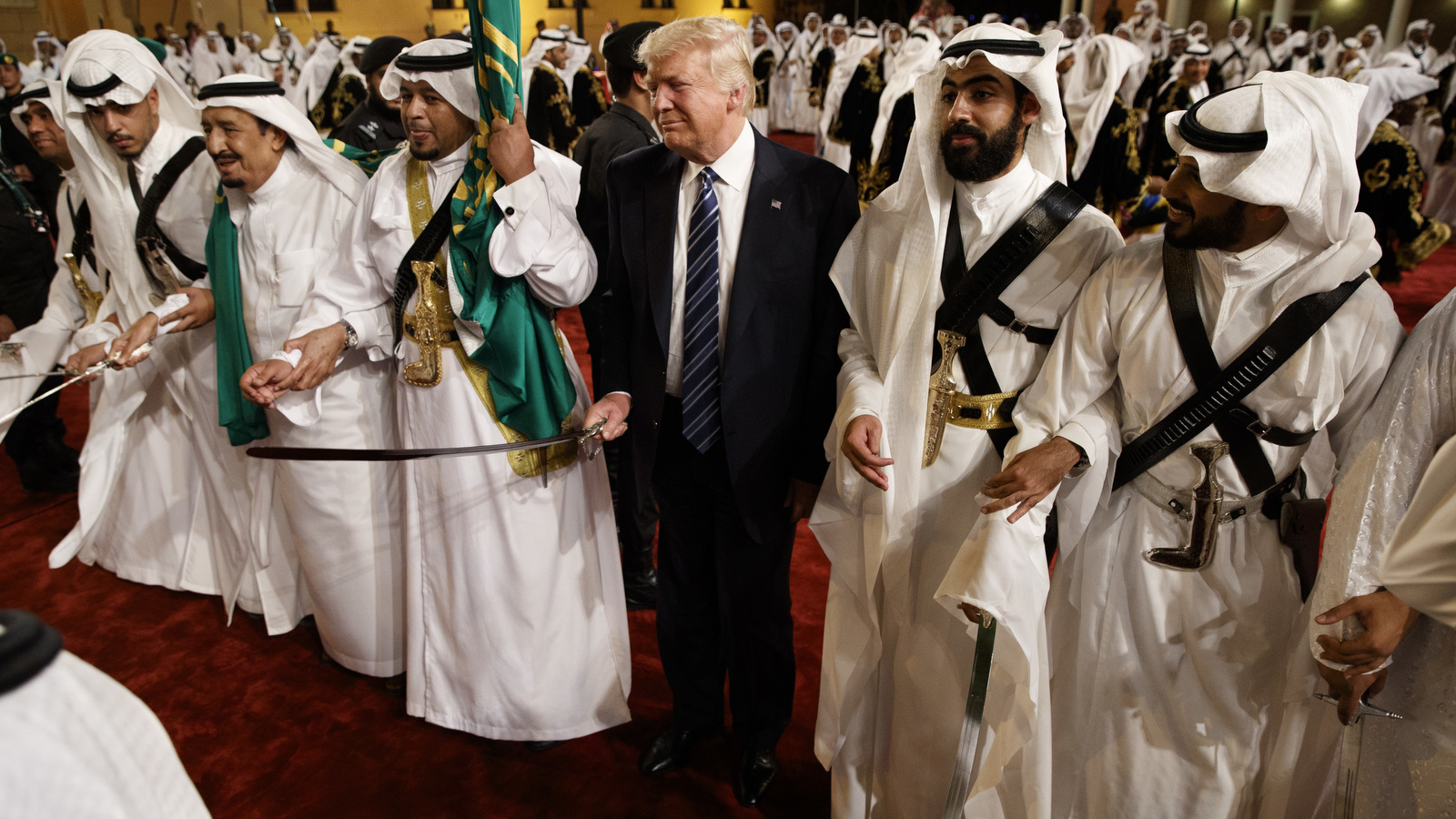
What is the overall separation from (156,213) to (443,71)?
4.78 ft

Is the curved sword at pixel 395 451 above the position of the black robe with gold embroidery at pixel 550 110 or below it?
below

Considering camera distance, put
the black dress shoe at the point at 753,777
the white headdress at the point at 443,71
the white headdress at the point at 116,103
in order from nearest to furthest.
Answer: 1. the white headdress at the point at 443,71
2. the black dress shoe at the point at 753,777
3. the white headdress at the point at 116,103

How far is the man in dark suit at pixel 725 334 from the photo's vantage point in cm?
195

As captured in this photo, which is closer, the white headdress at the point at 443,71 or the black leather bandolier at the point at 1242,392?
the black leather bandolier at the point at 1242,392

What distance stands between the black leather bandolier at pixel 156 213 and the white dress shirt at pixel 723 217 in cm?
195

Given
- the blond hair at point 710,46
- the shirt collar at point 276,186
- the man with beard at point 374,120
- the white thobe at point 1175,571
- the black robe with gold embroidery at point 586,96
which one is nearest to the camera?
the white thobe at point 1175,571

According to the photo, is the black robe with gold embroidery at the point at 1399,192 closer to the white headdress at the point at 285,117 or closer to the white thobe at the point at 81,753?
the white headdress at the point at 285,117

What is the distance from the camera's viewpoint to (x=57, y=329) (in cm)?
333

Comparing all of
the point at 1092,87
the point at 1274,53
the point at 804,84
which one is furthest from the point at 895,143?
the point at 804,84

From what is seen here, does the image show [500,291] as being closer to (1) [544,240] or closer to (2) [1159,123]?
(1) [544,240]

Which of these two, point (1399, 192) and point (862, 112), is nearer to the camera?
point (1399, 192)

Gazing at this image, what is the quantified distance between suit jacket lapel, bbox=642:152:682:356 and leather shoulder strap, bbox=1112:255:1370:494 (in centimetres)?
107

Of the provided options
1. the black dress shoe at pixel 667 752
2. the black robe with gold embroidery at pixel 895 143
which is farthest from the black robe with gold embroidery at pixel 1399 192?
the black dress shoe at pixel 667 752

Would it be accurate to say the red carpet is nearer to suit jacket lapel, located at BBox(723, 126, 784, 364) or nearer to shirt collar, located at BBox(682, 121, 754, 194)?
suit jacket lapel, located at BBox(723, 126, 784, 364)
